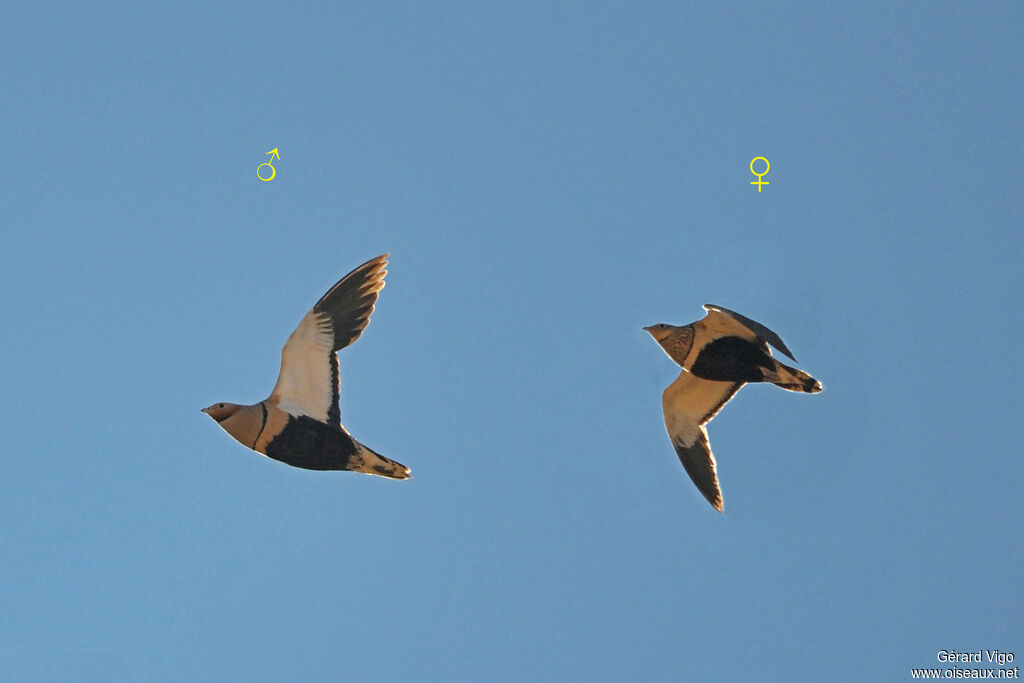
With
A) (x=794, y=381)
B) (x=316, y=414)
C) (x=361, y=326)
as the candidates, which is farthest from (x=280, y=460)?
(x=794, y=381)

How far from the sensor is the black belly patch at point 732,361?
17188 millimetres

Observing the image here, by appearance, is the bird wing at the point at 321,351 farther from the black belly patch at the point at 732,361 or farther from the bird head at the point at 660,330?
the black belly patch at the point at 732,361

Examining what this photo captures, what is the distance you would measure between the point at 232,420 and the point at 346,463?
1438 millimetres

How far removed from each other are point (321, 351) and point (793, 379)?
19.1ft

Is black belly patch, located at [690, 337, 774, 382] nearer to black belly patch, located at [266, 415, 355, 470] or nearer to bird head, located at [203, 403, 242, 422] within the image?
black belly patch, located at [266, 415, 355, 470]

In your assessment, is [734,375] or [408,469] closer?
[408,469]

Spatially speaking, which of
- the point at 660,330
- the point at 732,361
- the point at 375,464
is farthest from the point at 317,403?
the point at 732,361

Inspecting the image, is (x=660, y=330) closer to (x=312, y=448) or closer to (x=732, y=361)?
(x=732, y=361)

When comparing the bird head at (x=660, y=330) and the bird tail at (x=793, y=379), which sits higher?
the bird head at (x=660, y=330)

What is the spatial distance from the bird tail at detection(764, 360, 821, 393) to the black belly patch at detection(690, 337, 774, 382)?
0.11 meters

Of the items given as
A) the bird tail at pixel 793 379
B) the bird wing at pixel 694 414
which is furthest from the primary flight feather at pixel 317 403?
the bird tail at pixel 793 379

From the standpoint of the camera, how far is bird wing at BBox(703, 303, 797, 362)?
1546 cm

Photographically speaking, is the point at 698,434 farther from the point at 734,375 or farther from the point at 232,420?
the point at 232,420

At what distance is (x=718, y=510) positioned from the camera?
60.7 ft
